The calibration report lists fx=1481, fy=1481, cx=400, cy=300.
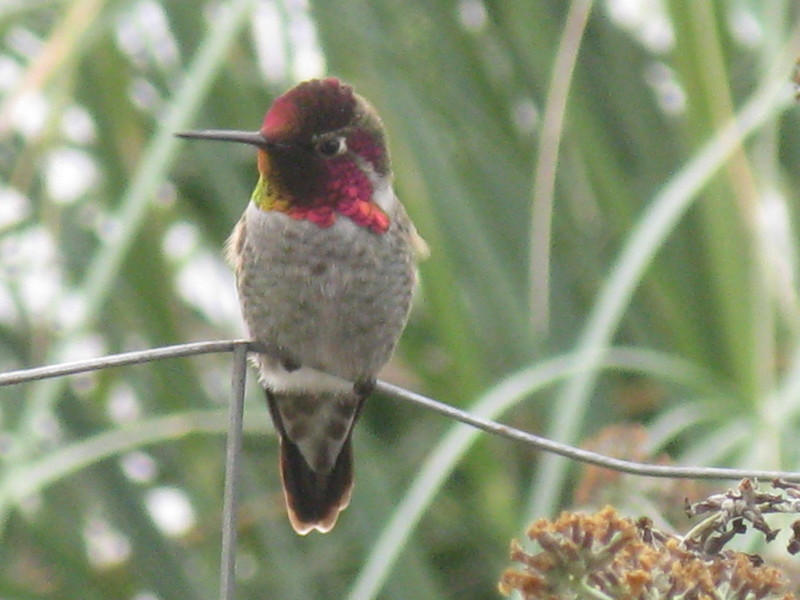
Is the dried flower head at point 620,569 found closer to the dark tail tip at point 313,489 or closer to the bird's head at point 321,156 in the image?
the bird's head at point 321,156

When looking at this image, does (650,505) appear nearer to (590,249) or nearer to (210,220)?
(590,249)

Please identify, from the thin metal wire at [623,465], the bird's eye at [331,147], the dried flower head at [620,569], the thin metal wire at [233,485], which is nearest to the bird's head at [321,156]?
the bird's eye at [331,147]

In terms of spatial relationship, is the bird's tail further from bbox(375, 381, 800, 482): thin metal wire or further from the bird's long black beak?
bbox(375, 381, 800, 482): thin metal wire

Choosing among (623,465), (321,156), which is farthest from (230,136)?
(623,465)

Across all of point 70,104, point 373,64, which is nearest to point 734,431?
point 373,64

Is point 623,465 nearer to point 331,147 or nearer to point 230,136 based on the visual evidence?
point 230,136

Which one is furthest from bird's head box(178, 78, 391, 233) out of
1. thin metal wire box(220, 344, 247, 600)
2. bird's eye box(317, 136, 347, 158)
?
thin metal wire box(220, 344, 247, 600)
